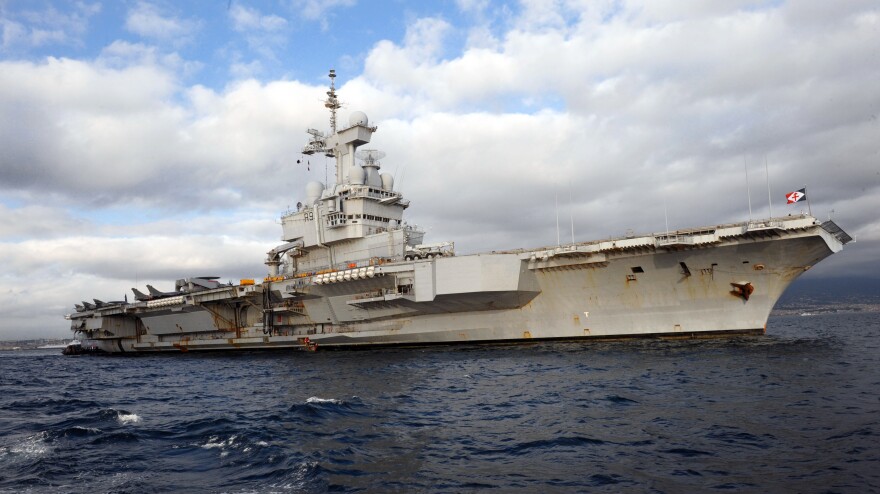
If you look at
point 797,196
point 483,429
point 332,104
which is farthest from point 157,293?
point 797,196

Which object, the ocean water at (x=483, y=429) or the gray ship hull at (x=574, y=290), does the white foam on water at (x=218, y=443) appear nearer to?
the ocean water at (x=483, y=429)

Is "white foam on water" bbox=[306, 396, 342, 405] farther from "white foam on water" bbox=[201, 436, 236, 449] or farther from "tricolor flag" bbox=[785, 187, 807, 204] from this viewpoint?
"tricolor flag" bbox=[785, 187, 807, 204]

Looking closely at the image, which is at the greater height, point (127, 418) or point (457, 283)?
point (457, 283)

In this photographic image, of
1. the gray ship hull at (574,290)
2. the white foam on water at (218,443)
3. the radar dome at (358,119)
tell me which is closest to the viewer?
the white foam on water at (218,443)

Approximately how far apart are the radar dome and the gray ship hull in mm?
9292

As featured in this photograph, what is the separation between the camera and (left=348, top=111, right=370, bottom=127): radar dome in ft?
93.1

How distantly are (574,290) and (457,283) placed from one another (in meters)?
4.56

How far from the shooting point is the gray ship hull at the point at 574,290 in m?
18.0

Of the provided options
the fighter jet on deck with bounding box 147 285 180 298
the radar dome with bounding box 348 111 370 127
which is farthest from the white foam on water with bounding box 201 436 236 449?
the fighter jet on deck with bounding box 147 285 180 298

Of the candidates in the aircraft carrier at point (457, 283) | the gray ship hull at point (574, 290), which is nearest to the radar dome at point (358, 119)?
the aircraft carrier at point (457, 283)

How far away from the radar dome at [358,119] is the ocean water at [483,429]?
16.0 meters

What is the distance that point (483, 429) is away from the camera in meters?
8.69

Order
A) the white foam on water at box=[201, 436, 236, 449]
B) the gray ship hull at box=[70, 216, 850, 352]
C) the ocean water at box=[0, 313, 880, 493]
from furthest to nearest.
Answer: the gray ship hull at box=[70, 216, 850, 352]
the white foam on water at box=[201, 436, 236, 449]
the ocean water at box=[0, 313, 880, 493]

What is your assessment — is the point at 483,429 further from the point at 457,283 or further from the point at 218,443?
the point at 457,283
